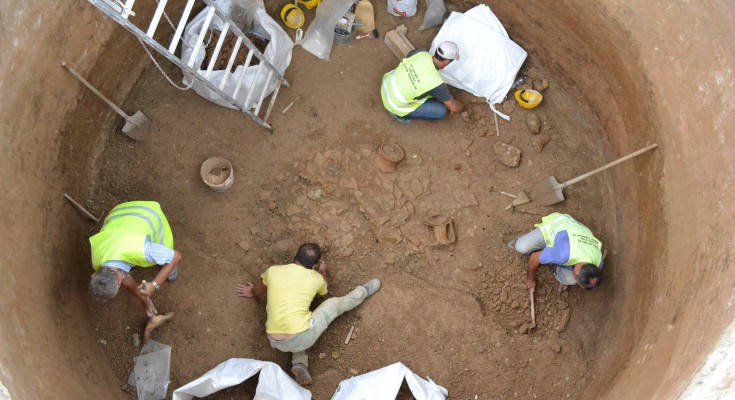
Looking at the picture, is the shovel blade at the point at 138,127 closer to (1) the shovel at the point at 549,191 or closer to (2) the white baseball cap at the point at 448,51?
(2) the white baseball cap at the point at 448,51

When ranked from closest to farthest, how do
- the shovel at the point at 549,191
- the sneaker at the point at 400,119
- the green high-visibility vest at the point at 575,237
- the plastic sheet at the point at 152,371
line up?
1. the green high-visibility vest at the point at 575,237
2. the plastic sheet at the point at 152,371
3. the shovel at the point at 549,191
4. the sneaker at the point at 400,119

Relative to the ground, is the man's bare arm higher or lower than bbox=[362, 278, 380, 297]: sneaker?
higher

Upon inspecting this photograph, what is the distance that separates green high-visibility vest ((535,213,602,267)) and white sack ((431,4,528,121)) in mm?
1192

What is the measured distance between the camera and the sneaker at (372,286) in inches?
209

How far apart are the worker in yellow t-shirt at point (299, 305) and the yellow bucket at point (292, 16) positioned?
7.44ft

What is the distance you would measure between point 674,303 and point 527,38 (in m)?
2.83

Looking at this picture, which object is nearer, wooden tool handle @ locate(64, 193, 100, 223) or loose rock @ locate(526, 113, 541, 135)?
wooden tool handle @ locate(64, 193, 100, 223)

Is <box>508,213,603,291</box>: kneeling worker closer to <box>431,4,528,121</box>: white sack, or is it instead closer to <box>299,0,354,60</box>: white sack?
<box>431,4,528,121</box>: white sack

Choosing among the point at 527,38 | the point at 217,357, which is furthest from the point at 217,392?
the point at 527,38

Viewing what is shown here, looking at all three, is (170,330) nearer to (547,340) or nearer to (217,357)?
(217,357)

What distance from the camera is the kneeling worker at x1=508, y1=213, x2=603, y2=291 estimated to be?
4.81 meters

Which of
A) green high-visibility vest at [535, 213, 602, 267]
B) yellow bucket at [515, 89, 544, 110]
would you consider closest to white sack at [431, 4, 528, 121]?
yellow bucket at [515, 89, 544, 110]

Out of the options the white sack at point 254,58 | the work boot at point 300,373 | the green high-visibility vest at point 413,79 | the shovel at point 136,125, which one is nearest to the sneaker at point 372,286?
the work boot at point 300,373

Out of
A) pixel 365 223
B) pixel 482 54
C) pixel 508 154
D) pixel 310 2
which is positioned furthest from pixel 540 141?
pixel 310 2
